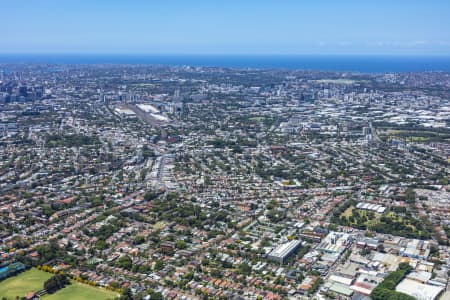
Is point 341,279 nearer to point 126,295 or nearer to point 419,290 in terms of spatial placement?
point 419,290

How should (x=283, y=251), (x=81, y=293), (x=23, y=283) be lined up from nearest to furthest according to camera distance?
1. (x=81, y=293)
2. (x=23, y=283)
3. (x=283, y=251)

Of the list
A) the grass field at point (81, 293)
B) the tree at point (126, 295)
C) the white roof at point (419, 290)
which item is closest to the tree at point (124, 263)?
the grass field at point (81, 293)

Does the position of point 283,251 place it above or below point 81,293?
above

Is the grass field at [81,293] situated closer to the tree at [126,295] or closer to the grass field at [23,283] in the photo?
the tree at [126,295]

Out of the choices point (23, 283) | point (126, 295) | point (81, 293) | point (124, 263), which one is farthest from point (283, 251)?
point (23, 283)

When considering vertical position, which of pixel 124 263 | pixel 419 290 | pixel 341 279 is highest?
pixel 419 290

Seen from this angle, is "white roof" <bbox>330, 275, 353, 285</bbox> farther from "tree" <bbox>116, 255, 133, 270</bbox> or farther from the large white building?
"tree" <bbox>116, 255, 133, 270</bbox>
